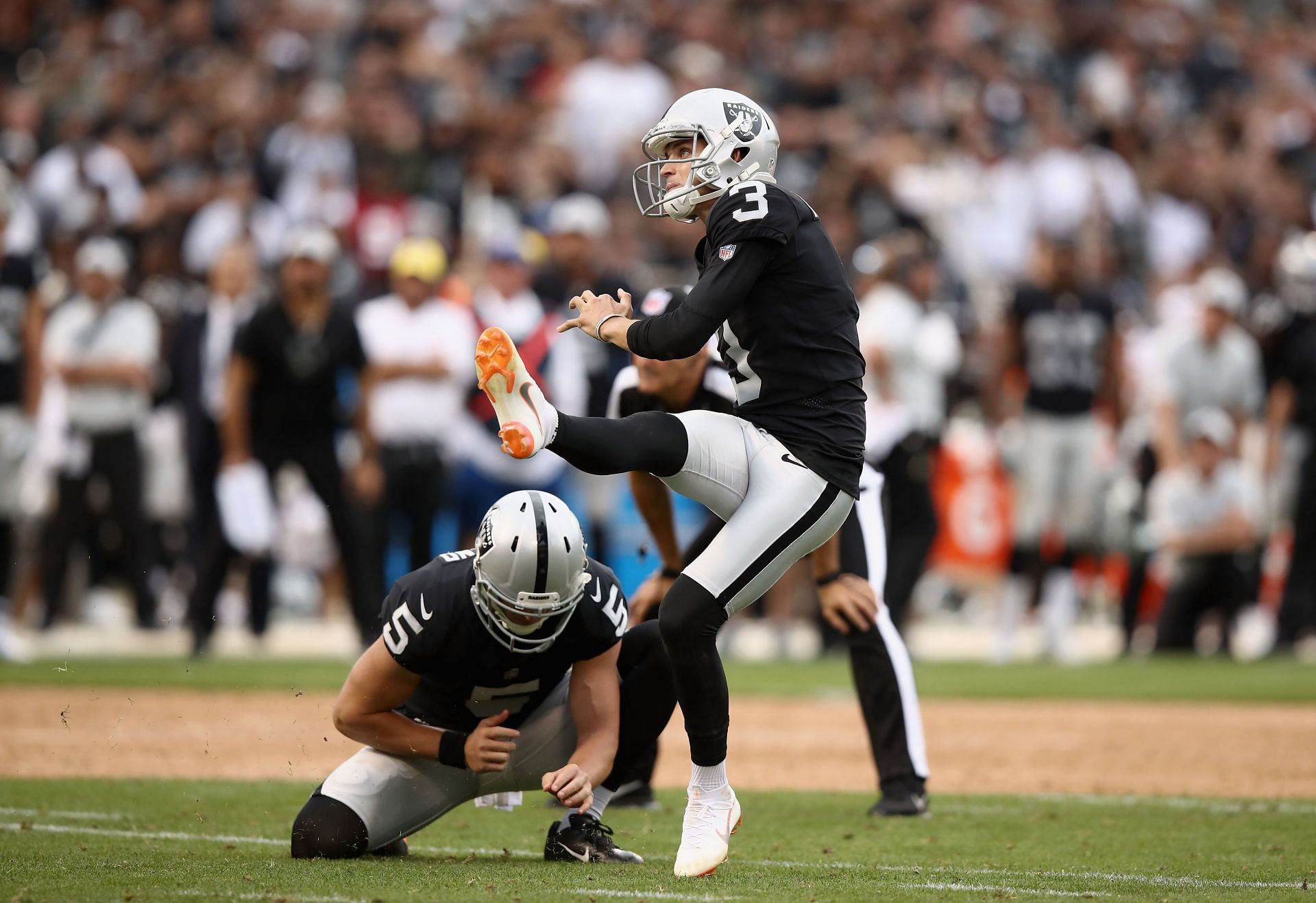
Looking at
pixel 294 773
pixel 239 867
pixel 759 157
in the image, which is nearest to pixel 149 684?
pixel 294 773

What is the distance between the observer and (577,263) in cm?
1227

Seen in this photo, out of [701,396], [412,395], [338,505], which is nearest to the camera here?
[701,396]

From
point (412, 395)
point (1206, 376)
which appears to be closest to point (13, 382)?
point (412, 395)

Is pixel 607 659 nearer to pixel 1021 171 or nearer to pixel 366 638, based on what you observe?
pixel 366 638

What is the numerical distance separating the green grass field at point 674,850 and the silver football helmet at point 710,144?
6.77ft

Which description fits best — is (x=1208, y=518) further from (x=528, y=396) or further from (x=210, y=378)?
(x=528, y=396)

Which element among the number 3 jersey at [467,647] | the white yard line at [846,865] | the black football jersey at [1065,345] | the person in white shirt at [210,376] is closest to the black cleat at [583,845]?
the white yard line at [846,865]

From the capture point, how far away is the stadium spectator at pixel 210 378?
42.2 feet

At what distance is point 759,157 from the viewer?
228 inches

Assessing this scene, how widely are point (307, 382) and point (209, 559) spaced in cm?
140

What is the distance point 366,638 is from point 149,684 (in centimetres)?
146

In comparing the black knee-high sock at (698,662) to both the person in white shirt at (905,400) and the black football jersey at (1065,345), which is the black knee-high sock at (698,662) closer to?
the person in white shirt at (905,400)

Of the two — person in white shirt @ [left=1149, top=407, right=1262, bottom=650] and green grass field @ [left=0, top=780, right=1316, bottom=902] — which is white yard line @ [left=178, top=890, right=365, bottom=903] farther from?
person in white shirt @ [left=1149, top=407, right=1262, bottom=650]

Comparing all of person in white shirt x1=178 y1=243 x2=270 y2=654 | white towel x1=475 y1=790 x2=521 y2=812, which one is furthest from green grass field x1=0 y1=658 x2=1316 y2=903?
person in white shirt x1=178 y1=243 x2=270 y2=654
